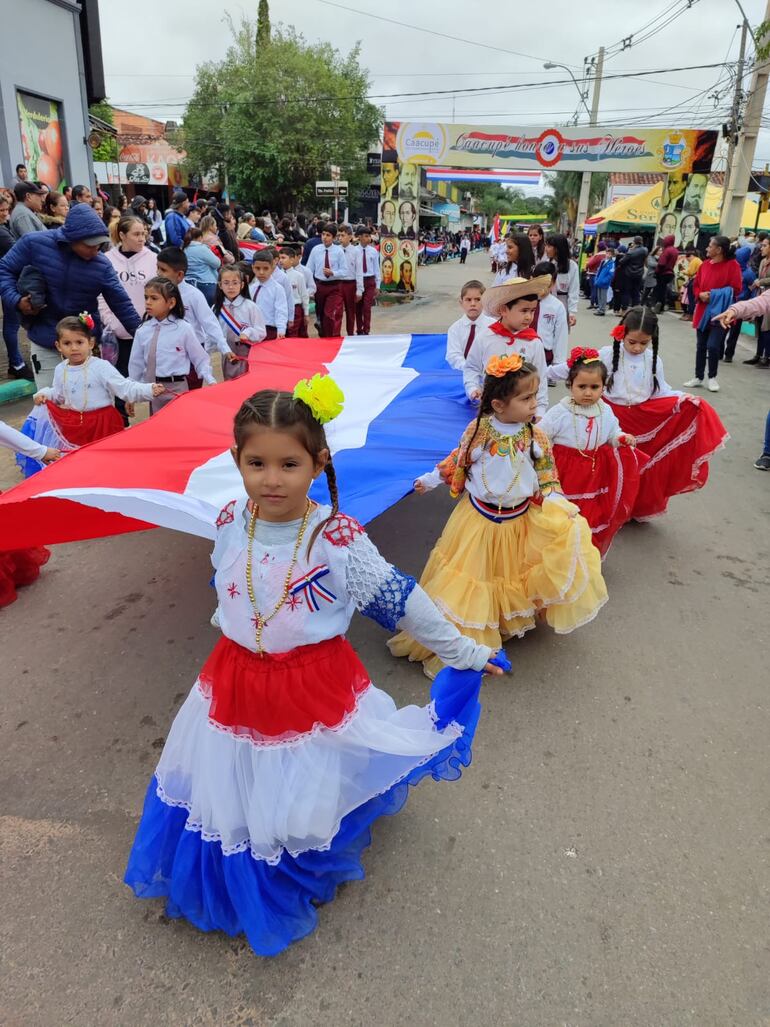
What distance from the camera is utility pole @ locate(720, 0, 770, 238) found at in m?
16.1

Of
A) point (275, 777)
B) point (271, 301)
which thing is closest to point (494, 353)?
point (275, 777)

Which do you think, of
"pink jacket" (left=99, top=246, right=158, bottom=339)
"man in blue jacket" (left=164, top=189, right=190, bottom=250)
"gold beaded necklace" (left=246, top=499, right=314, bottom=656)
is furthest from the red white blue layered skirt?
"man in blue jacket" (left=164, top=189, right=190, bottom=250)

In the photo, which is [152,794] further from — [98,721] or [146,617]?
[146,617]

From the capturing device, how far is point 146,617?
3.70 meters

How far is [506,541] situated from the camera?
333cm

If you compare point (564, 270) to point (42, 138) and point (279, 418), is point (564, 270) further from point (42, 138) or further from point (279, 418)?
point (42, 138)

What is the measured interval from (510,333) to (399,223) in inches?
587

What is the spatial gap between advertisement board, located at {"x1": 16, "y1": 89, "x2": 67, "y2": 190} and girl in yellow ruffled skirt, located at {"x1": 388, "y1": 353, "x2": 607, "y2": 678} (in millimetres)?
14330

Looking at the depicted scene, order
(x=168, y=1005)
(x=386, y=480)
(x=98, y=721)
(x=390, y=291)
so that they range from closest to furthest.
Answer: (x=168, y=1005) < (x=98, y=721) < (x=386, y=480) < (x=390, y=291)

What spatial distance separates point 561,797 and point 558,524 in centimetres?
122

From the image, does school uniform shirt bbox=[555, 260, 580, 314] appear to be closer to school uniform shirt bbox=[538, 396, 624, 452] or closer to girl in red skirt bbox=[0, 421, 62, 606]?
school uniform shirt bbox=[538, 396, 624, 452]

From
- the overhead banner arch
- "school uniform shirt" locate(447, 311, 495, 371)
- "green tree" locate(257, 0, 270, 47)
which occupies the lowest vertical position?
"school uniform shirt" locate(447, 311, 495, 371)

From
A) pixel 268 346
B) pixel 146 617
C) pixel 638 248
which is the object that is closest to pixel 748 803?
pixel 146 617

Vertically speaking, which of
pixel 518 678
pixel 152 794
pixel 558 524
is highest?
pixel 558 524
